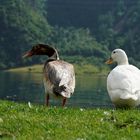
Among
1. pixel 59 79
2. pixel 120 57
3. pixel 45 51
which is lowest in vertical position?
pixel 120 57

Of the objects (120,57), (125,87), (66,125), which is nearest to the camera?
(66,125)

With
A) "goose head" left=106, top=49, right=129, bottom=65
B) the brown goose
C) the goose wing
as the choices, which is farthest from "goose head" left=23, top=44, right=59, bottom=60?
"goose head" left=106, top=49, right=129, bottom=65

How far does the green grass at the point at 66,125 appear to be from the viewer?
10.7 metres

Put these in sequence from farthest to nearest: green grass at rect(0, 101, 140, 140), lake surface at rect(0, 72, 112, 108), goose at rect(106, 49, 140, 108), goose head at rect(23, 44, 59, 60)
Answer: lake surface at rect(0, 72, 112, 108)
goose head at rect(23, 44, 59, 60)
goose at rect(106, 49, 140, 108)
green grass at rect(0, 101, 140, 140)

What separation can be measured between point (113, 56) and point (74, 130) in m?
10.7

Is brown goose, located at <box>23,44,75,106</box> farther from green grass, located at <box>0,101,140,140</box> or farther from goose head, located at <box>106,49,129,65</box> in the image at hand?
goose head, located at <box>106,49,129,65</box>

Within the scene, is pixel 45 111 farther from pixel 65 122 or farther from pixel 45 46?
pixel 45 46

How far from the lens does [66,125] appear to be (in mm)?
11703

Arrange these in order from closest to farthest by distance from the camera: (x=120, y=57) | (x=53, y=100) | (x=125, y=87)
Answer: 1. (x=125, y=87)
2. (x=120, y=57)
3. (x=53, y=100)

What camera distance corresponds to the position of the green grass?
10.7m

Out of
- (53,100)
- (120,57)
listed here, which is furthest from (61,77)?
(53,100)

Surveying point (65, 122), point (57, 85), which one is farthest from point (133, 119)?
point (57, 85)

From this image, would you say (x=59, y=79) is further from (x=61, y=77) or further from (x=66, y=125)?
(x=66, y=125)

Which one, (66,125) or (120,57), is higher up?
(66,125)
